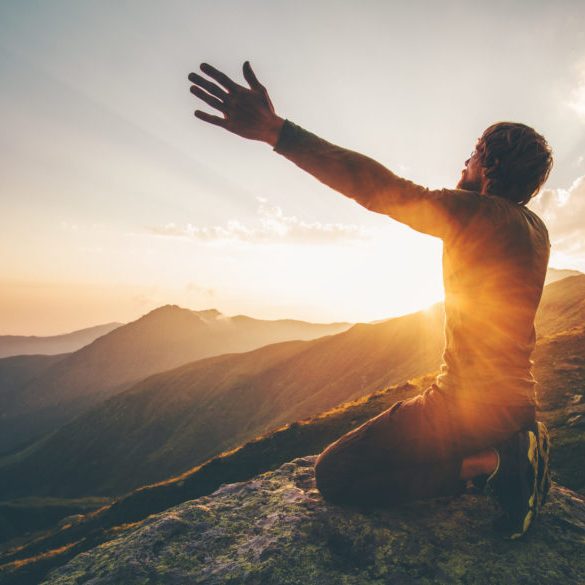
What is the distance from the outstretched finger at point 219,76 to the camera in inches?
103

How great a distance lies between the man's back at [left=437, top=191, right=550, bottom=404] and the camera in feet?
9.91

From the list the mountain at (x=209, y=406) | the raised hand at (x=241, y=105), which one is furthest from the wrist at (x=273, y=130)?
the mountain at (x=209, y=406)

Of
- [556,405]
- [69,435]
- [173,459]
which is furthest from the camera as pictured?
[69,435]

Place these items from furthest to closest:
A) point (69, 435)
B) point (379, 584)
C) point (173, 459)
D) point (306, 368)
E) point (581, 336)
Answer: point (69, 435), point (306, 368), point (173, 459), point (581, 336), point (379, 584)

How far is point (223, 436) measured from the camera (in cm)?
9719

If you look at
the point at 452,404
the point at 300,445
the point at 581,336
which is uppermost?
the point at 452,404

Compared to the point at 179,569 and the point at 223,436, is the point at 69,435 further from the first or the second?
the point at 179,569

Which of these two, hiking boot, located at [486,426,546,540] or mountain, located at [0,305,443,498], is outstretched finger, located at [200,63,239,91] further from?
mountain, located at [0,305,443,498]

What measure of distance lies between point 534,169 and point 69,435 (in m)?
160

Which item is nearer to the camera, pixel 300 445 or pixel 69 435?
pixel 300 445

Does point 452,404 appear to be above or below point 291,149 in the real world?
below

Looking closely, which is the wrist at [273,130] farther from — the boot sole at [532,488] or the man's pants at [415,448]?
the boot sole at [532,488]

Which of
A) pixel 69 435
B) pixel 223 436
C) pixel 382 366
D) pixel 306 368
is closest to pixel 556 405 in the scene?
pixel 382 366

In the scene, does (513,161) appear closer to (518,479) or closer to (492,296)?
(492,296)
